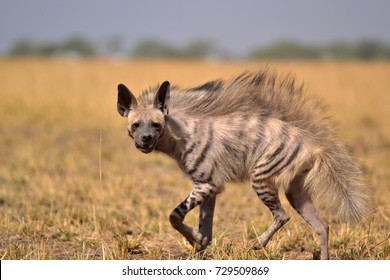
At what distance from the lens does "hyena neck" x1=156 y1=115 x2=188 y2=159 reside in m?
5.35

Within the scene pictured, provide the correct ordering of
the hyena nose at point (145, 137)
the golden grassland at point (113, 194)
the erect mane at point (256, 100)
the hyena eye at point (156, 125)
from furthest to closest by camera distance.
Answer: the golden grassland at point (113, 194)
the erect mane at point (256, 100)
the hyena eye at point (156, 125)
the hyena nose at point (145, 137)

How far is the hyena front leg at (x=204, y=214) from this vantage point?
524 cm

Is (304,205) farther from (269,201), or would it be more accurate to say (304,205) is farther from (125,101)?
(125,101)

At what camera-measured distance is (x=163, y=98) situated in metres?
5.28

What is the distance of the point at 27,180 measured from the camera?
354 inches

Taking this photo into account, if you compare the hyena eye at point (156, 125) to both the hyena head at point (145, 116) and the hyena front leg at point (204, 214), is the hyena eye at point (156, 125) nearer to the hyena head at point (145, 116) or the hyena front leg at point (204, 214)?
the hyena head at point (145, 116)

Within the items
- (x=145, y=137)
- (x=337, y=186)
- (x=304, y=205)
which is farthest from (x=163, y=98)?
(x=337, y=186)

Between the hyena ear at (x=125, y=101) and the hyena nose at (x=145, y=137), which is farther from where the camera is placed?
the hyena ear at (x=125, y=101)

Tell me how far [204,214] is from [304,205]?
83 centimetres

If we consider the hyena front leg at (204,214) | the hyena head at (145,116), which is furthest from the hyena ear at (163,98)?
the hyena front leg at (204,214)

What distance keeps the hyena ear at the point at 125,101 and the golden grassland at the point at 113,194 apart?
0.76 m

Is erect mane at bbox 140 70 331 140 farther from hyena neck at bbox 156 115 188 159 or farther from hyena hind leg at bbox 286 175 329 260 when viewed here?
hyena hind leg at bbox 286 175 329 260
